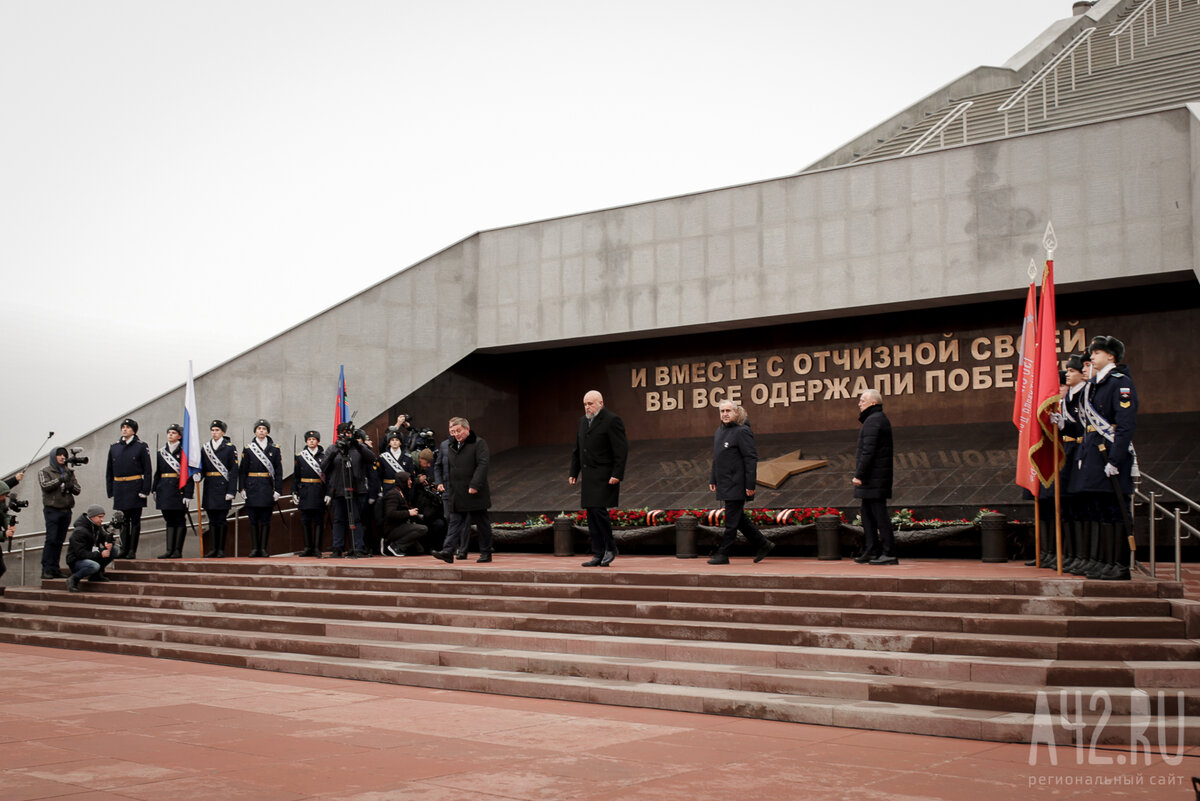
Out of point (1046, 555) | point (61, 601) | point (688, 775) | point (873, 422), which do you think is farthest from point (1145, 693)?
point (61, 601)

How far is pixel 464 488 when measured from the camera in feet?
40.2

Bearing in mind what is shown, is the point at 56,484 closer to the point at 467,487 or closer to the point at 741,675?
the point at 467,487

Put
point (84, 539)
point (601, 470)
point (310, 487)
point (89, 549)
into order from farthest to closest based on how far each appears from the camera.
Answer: point (310, 487) → point (89, 549) → point (84, 539) → point (601, 470)

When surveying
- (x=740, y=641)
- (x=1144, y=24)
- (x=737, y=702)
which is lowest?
(x=737, y=702)

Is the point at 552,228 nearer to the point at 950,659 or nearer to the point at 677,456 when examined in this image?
the point at 677,456

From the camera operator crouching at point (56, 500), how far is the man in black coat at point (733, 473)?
8057mm

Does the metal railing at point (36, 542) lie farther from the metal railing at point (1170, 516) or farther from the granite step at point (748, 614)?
the metal railing at point (1170, 516)

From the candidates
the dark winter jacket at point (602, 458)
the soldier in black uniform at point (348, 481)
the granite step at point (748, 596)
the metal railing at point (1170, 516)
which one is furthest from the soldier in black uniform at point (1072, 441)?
the soldier in black uniform at point (348, 481)

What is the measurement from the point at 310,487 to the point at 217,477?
1.32 meters

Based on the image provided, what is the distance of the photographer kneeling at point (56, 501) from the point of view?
14.0m

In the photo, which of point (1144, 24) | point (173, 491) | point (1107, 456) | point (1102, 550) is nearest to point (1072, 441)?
point (1107, 456)

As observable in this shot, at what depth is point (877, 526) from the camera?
1178 cm

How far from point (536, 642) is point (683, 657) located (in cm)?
130

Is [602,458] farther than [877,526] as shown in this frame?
No
